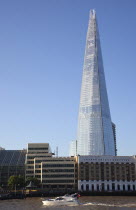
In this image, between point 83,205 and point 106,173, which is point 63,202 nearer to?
point 83,205

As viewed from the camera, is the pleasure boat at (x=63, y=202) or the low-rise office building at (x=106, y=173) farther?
the low-rise office building at (x=106, y=173)

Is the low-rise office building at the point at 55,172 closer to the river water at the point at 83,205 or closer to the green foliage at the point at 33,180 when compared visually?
the green foliage at the point at 33,180

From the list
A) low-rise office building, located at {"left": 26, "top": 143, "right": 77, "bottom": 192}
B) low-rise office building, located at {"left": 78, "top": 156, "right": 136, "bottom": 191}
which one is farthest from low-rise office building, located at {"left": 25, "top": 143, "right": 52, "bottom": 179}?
low-rise office building, located at {"left": 78, "top": 156, "right": 136, "bottom": 191}

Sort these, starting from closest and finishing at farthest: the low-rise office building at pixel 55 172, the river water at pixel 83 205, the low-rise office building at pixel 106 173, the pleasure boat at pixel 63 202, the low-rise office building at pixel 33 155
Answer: the river water at pixel 83 205, the pleasure boat at pixel 63 202, the low-rise office building at pixel 106 173, the low-rise office building at pixel 55 172, the low-rise office building at pixel 33 155

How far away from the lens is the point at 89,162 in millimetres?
179875

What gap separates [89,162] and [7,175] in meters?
47.0

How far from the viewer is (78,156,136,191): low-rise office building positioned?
577ft

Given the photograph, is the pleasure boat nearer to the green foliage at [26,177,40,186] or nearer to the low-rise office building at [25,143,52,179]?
the green foliage at [26,177,40,186]

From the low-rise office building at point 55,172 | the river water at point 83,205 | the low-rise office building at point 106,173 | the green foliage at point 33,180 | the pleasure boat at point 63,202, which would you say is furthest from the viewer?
the low-rise office building at point 55,172

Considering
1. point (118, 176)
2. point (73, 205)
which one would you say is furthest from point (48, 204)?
point (118, 176)

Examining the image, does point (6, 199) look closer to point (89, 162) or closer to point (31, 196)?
point (31, 196)

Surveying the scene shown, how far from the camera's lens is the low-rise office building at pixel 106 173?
175887mm

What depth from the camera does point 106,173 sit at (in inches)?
7052

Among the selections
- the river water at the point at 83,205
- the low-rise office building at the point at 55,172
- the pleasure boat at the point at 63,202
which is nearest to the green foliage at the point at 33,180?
the low-rise office building at the point at 55,172
